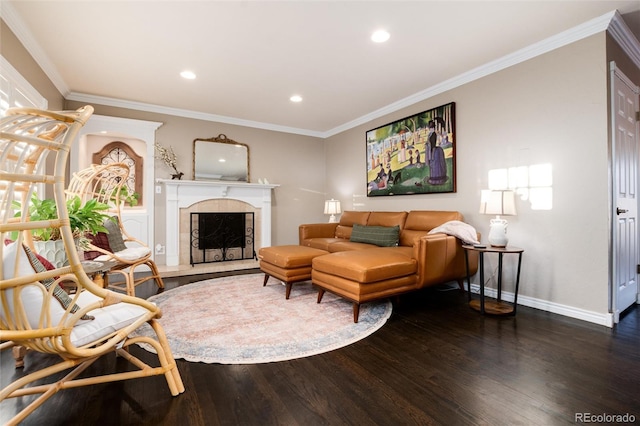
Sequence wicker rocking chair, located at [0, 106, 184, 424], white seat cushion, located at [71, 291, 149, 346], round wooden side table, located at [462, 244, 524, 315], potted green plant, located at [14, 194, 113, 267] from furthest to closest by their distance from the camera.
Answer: round wooden side table, located at [462, 244, 524, 315], potted green plant, located at [14, 194, 113, 267], white seat cushion, located at [71, 291, 149, 346], wicker rocking chair, located at [0, 106, 184, 424]

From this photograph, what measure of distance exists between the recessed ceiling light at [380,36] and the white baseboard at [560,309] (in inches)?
109

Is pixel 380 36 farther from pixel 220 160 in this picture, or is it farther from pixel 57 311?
pixel 220 160

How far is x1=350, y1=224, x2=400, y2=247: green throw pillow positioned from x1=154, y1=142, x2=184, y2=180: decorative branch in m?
2.93

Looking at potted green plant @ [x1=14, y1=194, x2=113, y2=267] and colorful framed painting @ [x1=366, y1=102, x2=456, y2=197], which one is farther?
colorful framed painting @ [x1=366, y1=102, x2=456, y2=197]

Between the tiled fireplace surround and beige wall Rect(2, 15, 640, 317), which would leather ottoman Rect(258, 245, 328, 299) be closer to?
the tiled fireplace surround

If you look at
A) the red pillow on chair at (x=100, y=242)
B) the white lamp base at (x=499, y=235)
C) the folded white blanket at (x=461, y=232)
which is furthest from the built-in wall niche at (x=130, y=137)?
the white lamp base at (x=499, y=235)

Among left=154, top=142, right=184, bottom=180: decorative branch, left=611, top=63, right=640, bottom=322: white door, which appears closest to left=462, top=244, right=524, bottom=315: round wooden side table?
left=611, top=63, right=640, bottom=322: white door

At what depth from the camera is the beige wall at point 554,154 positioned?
8.04ft

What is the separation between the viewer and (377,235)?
384 cm

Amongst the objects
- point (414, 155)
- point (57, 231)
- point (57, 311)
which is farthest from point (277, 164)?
point (57, 311)

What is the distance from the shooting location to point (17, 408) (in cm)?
138

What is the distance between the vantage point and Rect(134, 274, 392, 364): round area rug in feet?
6.41

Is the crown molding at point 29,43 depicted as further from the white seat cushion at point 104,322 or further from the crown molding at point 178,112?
the white seat cushion at point 104,322

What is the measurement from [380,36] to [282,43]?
0.91 m
